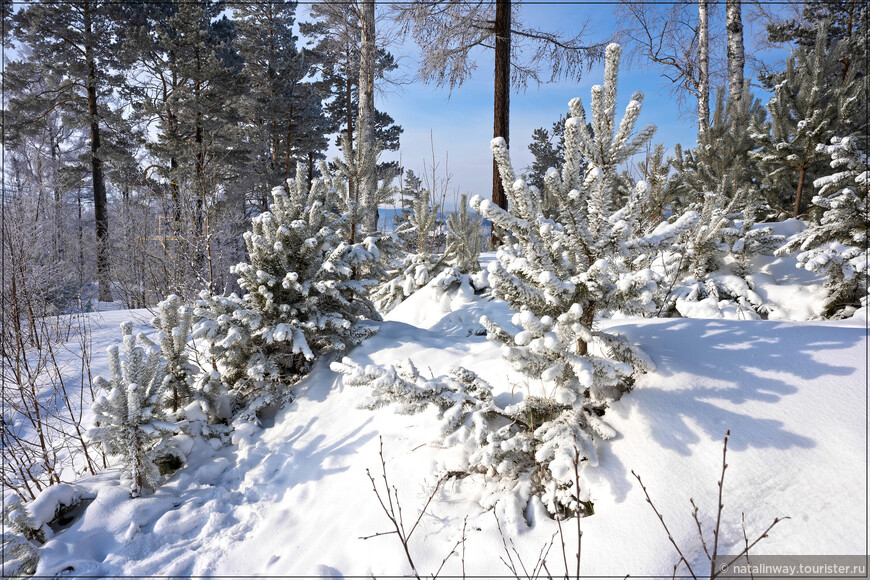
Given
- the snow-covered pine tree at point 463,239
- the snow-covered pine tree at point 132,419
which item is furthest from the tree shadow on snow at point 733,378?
the snow-covered pine tree at point 463,239

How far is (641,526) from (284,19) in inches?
926

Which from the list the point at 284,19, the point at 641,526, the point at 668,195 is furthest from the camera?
the point at 284,19

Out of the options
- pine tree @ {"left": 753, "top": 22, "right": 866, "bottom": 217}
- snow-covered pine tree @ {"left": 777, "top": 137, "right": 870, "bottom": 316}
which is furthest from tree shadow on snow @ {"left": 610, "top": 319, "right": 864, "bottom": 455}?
pine tree @ {"left": 753, "top": 22, "right": 866, "bottom": 217}

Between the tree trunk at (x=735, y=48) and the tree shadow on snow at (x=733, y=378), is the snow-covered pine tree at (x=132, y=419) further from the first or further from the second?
the tree trunk at (x=735, y=48)

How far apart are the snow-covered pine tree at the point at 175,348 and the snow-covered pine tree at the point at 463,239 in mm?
3785

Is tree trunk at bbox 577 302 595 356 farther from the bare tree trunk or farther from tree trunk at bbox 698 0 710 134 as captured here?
tree trunk at bbox 698 0 710 134

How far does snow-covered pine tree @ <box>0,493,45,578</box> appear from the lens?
2.04m

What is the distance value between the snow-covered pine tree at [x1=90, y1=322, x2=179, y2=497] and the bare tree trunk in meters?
5.60

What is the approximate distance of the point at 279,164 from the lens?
1786 centimetres

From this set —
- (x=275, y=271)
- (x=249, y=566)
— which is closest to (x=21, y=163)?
(x=275, y=271)

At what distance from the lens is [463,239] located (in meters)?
6.38

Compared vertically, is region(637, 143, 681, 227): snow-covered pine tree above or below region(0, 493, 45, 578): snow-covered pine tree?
above

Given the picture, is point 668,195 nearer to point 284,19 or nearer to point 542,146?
point 542,146

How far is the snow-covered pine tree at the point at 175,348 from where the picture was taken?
3217 mm
